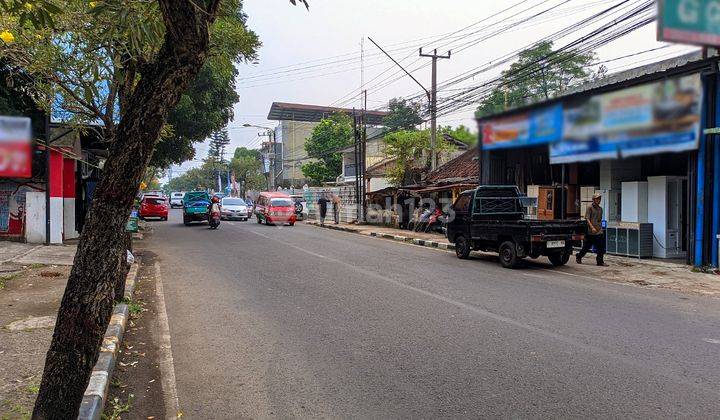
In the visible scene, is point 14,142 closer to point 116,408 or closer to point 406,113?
point 116,408

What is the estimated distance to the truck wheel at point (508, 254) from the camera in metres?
12.1

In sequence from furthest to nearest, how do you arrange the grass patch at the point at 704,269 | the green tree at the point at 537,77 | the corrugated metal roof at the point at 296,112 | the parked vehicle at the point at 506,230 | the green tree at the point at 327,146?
the corrugated metal roof at the point at 296,112 < the green tree at the point at 327,146 < the parked vehicle at the point at 506,230 < the grass patch at the point at 704,269 < the green tree at the point at 537,77

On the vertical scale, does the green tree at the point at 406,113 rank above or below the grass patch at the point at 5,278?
above

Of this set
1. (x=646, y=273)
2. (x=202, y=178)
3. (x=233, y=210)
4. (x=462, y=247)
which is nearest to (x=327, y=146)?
(x=233, y=210)

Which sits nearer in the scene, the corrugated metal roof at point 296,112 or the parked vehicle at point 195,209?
the parked vehicle at point 195,209

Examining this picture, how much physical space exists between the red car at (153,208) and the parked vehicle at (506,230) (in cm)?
2434

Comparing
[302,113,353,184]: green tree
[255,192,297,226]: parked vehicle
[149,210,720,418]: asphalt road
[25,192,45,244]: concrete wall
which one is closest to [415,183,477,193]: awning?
[255,192,297,226]: parked vehicle

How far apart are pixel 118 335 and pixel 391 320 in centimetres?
337

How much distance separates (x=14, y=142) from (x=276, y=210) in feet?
87.4

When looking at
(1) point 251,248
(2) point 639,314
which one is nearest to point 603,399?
(2) point 639,314

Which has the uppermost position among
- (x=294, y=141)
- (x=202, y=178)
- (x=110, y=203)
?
(x=294, y=141)

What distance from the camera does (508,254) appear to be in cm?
1239

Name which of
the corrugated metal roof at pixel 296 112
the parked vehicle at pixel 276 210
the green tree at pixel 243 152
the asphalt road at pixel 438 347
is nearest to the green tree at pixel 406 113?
the asphalt road at pixel 438 347

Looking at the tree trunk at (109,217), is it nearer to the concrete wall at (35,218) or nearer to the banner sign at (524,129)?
the banner sign at (524,129)
